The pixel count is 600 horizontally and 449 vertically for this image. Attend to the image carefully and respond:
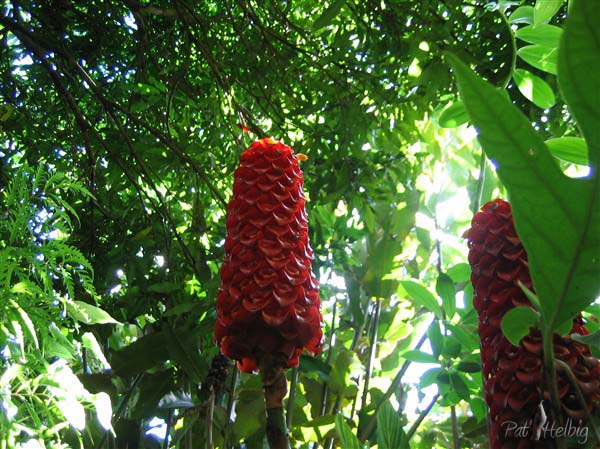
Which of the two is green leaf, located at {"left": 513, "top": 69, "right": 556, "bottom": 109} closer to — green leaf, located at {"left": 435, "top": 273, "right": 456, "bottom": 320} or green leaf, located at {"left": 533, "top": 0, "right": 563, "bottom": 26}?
green leaf, located at {"left": 533, "top": 0, "right": 563, "bottom": 26}

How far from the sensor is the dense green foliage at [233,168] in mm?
1327

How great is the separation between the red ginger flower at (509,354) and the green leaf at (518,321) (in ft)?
0.22

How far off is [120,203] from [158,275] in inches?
12.2

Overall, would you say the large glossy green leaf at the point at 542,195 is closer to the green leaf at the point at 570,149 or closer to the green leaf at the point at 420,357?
the green leaf at the point at 570,149

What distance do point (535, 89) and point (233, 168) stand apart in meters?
0.94

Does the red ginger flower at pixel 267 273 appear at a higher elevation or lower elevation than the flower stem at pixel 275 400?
higher

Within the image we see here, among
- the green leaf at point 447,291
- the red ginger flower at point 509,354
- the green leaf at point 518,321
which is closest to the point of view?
the green leaf at point 518,321

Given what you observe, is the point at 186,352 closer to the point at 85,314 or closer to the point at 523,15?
the point at 85,314

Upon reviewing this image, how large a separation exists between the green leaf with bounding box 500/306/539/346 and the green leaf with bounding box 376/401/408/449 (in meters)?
0.52

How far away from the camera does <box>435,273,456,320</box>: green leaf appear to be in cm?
117

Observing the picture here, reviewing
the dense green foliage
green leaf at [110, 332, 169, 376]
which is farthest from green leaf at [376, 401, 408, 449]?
green leaf at [110, 332, 169, 376]

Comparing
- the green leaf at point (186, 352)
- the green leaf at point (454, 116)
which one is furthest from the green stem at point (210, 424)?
the green leaf at point (454, 116)

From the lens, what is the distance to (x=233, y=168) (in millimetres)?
1724

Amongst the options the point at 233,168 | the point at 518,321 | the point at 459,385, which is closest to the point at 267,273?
the point at 518,321
